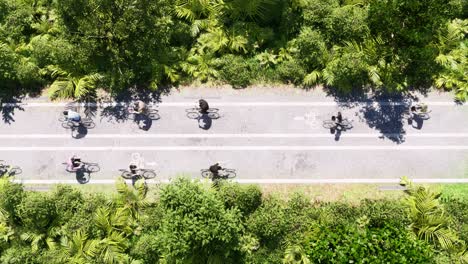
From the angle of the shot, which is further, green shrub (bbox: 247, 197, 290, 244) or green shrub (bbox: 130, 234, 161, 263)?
green shrub (bbox: 130, 234, 161, 263)

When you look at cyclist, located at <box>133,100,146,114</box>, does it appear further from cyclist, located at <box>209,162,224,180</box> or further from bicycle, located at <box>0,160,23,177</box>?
bicycle, located at <box>0,160,23,177</box>

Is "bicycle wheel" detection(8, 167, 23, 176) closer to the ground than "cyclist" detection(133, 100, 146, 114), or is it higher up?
closer to the ground

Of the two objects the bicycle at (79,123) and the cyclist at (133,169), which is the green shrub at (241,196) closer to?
the cyclist at (133,169)

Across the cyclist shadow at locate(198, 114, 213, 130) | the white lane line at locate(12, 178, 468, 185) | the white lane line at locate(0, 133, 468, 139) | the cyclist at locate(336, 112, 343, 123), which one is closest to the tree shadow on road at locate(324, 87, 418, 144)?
the white lane line at locate(0, 133, 468, 139)

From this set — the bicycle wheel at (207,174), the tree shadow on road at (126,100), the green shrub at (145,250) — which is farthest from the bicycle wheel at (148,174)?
the tree shadow on road at (126,100)

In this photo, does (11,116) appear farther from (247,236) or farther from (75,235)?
(247,236)

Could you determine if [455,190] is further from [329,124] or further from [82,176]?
[82,176]

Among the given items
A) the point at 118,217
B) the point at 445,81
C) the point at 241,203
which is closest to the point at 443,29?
the point at 445,81
